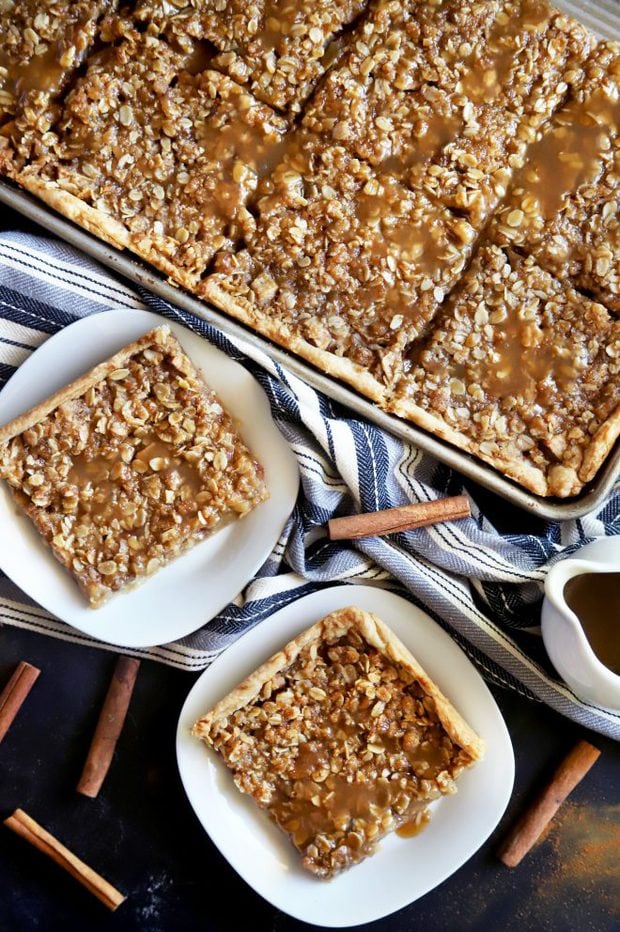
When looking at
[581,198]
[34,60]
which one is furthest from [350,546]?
[34,60]

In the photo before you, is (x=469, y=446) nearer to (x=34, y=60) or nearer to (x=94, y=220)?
(x=94, y=220)

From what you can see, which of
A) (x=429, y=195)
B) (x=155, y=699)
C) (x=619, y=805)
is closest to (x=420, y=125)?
(x=429, y=195)

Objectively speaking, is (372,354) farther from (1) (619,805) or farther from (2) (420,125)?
(1) (619,805)

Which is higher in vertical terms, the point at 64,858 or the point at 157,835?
the point at 157,835

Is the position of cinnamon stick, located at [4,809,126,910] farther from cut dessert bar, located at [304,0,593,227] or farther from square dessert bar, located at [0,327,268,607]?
cut dessert bar, located at [304,0,593,227]

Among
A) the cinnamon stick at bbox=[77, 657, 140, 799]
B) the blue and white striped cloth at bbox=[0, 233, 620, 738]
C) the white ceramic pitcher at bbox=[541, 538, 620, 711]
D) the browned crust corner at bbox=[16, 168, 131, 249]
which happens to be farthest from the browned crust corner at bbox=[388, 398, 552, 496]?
the cinnamon stick at bbox=[77, 657, 140, 799]

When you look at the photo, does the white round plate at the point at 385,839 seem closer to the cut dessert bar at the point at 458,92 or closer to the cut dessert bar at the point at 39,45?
the cut dessert bar at the point at 458,92

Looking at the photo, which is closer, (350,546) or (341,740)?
(341,740)

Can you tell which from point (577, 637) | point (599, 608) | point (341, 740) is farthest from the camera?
point (341, 740)
